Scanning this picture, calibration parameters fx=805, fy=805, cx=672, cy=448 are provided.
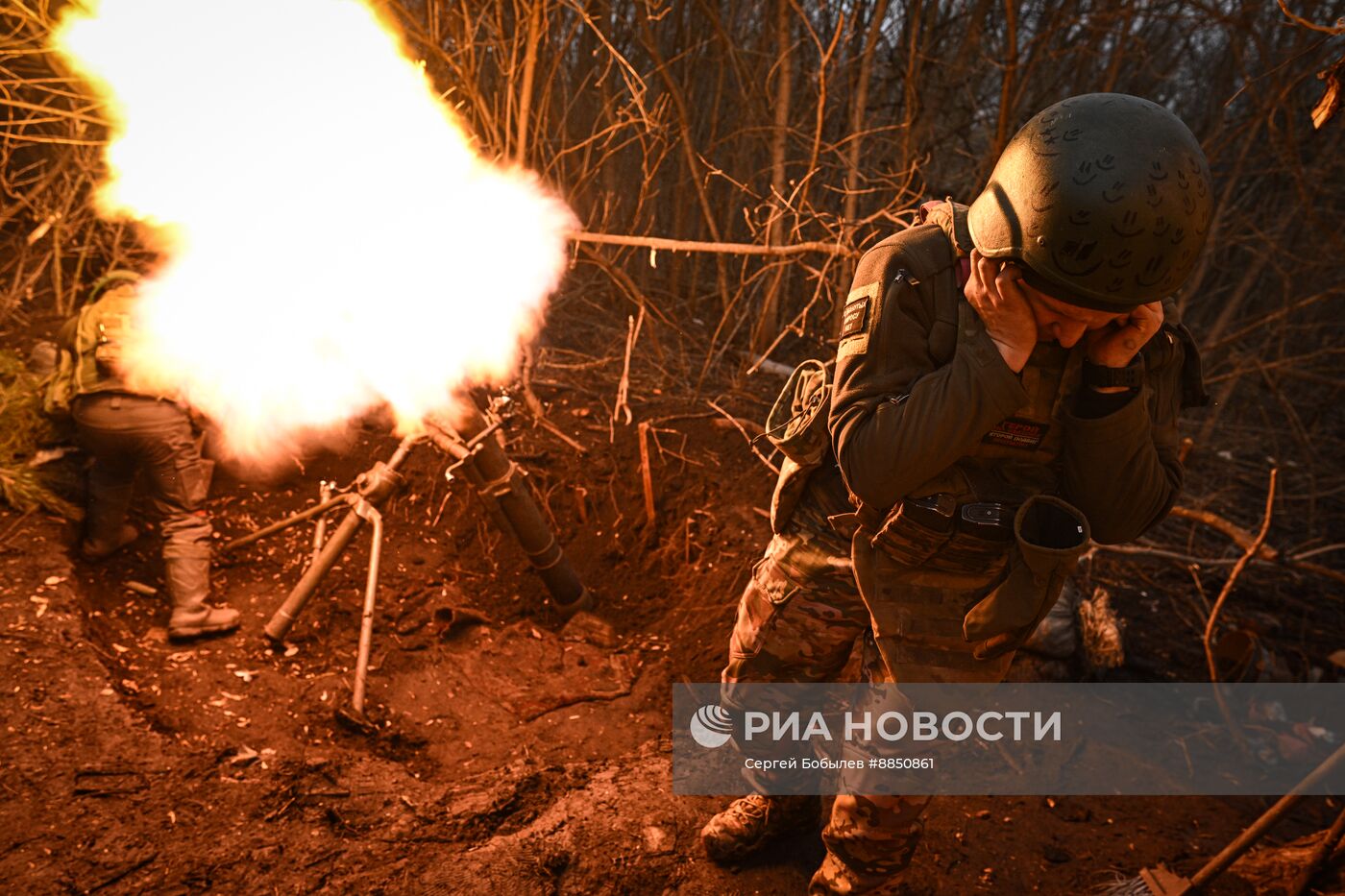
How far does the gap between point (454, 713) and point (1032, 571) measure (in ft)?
9.22

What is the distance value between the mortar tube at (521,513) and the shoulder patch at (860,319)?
2.31m

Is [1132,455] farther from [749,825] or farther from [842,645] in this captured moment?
[749,825]

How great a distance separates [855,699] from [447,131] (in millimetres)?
3803

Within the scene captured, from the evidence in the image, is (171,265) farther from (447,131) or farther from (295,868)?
(295,868)

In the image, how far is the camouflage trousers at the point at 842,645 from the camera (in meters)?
2.21

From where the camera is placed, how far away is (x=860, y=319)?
79.8 inches

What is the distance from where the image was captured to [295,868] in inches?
104

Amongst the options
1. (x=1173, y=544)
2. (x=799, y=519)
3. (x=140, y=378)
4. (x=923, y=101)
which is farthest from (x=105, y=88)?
(x=1173, y=544)

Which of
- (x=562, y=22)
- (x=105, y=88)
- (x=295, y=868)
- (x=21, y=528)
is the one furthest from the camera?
(x=562, y=22)

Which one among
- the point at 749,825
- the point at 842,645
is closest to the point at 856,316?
the point at 842,645

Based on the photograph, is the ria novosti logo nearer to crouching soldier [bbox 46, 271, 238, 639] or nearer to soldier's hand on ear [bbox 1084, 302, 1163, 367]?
soldier's hand on ear [bbox 1084, 302, 1163, 367]

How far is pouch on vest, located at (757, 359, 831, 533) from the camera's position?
2355 millimetres

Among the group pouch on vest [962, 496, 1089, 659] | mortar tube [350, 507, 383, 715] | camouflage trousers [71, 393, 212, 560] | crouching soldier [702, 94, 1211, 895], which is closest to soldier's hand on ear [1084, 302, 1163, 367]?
crouching soldier [702, 94, 1211, 895]

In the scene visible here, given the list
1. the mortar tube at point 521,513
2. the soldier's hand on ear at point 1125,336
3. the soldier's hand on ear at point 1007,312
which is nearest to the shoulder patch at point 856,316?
the soldier's hand on ear at point 1007,312
